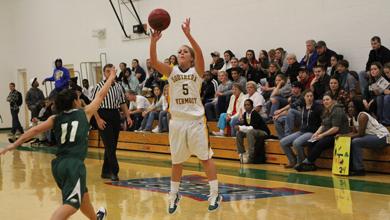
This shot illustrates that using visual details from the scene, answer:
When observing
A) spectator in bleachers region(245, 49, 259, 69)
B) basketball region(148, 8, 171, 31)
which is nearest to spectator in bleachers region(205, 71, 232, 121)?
spectator in bleachers region(245, 49, 259, 69)

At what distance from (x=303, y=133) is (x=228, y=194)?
9.67 feet

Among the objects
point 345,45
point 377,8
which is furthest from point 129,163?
point 377,8

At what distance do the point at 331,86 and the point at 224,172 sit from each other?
2442 millimetres

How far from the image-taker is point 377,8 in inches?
489

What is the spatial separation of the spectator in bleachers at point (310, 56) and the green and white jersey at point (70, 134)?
8.03 meters

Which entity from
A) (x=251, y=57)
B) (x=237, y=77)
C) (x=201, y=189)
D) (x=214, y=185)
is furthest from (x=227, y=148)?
(x=214, y=185)

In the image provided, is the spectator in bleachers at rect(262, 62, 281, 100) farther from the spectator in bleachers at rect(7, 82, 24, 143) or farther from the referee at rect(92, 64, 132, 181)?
the spectator in bleachers at rect(7, 82, 24, 143)

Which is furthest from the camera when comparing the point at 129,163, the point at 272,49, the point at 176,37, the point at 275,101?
the point at 176,37

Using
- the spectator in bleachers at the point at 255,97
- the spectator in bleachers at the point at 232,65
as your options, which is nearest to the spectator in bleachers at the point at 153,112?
A: the spectator in bleachers at the point at 232,65

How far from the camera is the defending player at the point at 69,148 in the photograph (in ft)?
16.9

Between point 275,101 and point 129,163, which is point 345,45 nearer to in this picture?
point 275,101

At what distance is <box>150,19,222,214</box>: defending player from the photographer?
21.6 feet

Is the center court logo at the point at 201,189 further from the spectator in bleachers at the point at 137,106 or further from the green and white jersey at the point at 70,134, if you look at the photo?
the spectator in bleachers at the point at 137,106

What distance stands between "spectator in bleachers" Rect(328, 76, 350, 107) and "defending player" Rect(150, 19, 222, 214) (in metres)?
4.40
